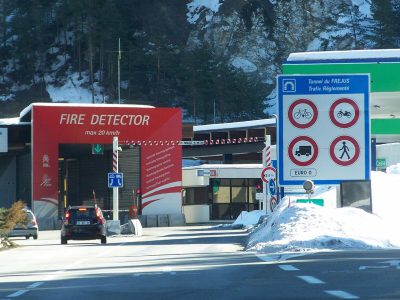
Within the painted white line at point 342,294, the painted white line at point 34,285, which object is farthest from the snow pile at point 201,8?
the painted white line at point 342,294

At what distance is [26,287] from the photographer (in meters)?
17.0

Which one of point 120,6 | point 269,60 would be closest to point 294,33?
point 269,60

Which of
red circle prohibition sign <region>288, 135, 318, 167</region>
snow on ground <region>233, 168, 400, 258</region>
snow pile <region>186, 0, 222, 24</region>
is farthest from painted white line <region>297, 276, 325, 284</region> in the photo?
snow pile <region>186, 0, 222, 24</region>

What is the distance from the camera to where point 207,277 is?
17844 mm

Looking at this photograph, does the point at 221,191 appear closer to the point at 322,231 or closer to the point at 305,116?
the point at 305,116

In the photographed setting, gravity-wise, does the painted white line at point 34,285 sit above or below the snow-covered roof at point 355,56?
below

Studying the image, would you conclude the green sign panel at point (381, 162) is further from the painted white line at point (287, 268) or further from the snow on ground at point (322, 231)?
the painted white line at point (287, 268)

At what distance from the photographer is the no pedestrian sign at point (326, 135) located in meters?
29.7

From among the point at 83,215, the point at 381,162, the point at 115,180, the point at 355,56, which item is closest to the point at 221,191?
the point at 381,162

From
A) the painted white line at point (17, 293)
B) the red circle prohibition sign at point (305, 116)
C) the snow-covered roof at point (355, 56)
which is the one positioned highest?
the snow-covered roof at point (355, 56)

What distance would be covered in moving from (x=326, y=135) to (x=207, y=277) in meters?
12.5

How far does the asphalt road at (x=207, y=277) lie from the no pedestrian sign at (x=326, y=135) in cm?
441

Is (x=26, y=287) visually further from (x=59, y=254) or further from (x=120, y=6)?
(x=120, y=6)

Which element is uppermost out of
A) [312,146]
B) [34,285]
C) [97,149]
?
[97,149]
